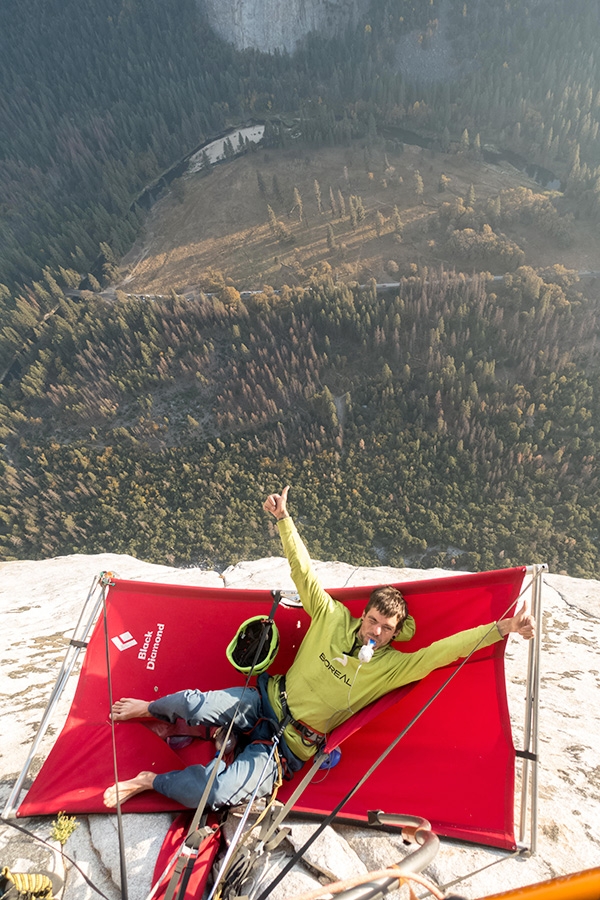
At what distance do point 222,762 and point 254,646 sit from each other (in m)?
1.39

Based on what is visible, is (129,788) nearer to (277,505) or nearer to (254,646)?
(254,646)

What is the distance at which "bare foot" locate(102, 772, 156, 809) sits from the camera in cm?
419

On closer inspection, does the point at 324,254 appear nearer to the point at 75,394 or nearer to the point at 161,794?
the point at 75,394

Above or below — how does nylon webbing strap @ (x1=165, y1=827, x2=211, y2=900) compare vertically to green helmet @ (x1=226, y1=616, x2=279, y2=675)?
above

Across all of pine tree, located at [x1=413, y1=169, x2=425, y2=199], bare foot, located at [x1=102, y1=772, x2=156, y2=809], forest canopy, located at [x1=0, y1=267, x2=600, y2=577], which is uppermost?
bare foot, located at [x1=102, y1=772, x2=156, y2=809]

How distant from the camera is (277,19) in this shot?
80875mm

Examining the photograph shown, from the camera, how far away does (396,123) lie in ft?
222

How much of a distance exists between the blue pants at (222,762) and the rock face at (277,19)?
111 metres

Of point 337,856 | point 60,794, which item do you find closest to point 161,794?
point 60,794

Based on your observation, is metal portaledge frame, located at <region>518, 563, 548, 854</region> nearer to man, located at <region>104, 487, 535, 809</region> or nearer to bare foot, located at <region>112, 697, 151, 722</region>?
man, located at <region>104, 487, 535, 809</region>

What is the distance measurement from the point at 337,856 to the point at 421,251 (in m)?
54.4

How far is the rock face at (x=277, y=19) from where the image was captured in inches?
3140

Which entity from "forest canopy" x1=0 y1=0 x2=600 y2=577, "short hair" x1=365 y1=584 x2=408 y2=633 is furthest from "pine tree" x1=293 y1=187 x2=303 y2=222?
"short hair" x1=365 y1=584 x2=408 y2=633

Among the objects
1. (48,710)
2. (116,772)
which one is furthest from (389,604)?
(48,710)
